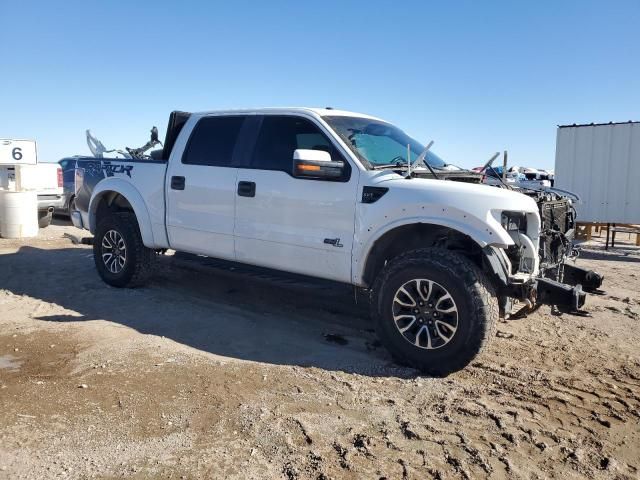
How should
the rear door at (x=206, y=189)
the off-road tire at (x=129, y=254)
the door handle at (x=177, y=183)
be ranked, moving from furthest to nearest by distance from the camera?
the off-road tire at (x=129, y=254) → the door handle at (x=177, y=183) → the rear door at (x=206, y=189)

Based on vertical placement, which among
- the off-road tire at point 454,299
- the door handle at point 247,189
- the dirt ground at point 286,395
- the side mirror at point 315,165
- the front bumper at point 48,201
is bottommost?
the dirt ground at point 286,395

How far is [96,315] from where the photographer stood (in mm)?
5684

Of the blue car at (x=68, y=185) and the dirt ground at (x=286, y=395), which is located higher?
the blue car at (x=68, y=185)

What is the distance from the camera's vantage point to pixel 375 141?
529cm

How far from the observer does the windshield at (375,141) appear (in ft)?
16.4

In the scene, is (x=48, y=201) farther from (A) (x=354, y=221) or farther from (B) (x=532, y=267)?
(B) (x=532, y=267)

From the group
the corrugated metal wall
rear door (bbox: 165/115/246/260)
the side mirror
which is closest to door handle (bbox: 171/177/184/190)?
rear door (bbox: 165/115/246/260)

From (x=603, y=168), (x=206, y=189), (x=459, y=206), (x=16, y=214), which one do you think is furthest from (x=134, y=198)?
(x=603, y=168)

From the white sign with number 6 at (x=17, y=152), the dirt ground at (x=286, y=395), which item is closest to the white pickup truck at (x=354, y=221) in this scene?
the dirt ground at (x=286, y=395)

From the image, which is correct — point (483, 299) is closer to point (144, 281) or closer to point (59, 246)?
point (144, 281)

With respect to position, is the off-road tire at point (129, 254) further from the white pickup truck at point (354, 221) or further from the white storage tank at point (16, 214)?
the white storage tank at point (16, 214)

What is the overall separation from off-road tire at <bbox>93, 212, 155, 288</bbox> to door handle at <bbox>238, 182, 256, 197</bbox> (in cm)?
184

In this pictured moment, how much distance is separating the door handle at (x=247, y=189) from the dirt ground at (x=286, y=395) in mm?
842

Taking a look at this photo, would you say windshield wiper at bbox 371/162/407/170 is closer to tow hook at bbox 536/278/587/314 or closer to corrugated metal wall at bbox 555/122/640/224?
tow hook at bbox 536/278/587/314
